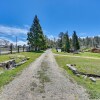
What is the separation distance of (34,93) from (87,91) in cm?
243

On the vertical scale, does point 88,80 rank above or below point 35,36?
below

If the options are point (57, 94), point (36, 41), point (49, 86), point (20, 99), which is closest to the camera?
point (20, 99)

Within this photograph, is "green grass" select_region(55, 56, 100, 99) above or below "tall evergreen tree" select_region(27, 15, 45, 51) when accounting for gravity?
below

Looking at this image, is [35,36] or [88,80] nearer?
[88,80]

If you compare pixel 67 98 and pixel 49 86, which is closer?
pixel 67 98

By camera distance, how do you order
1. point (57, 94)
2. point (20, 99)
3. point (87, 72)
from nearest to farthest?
point (20, 99), point (57, 94), point (87, 72)

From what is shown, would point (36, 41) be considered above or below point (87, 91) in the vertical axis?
above

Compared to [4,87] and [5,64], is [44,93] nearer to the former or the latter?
[4,87]

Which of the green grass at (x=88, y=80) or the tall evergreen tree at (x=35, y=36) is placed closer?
the green grass at (x=88, y=80)

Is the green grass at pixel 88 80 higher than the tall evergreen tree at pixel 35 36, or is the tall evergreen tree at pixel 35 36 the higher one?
the tall evergreen tree at pixel 35 36

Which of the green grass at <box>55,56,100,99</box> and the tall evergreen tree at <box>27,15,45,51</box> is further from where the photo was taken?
the tall evergreen tree at <box>27,15,45,51</box>

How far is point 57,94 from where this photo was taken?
8156 mm

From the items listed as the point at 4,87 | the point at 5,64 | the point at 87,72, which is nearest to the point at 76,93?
the point at 4,87

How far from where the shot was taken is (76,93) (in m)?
8.39
